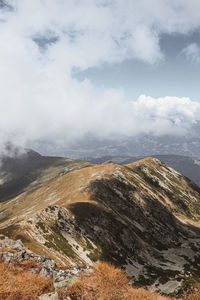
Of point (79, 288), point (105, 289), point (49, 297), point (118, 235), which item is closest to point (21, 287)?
point (49, 297)

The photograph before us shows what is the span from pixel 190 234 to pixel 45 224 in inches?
4993

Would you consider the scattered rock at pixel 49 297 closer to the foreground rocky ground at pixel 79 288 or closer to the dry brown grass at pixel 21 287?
the foreground rocky ground at pixel 79 288

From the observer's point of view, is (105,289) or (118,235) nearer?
(105,289)

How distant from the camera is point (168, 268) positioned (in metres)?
86.7

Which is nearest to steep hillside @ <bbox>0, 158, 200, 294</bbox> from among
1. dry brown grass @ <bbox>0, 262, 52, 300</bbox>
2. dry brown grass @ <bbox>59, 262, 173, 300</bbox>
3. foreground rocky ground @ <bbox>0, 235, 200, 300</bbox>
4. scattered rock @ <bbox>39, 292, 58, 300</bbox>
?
dry brown grass @ <bbox>0, 262, 52, 300</bbox>

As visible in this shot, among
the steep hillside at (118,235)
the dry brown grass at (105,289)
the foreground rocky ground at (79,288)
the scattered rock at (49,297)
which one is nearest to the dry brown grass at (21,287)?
the foreground rocky ground at (79,288)

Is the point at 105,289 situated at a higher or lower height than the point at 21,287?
lower

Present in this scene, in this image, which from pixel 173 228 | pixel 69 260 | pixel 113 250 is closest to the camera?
pixel 69 260

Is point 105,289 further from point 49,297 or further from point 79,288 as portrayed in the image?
point 49,297

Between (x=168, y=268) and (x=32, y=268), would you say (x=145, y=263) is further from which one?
(x=32, y=268)

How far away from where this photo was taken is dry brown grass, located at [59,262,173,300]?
10416mm

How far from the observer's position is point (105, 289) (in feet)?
35.0

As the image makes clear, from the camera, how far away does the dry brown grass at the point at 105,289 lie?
10.4 metres

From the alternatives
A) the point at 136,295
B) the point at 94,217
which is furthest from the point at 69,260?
the point at 136,295
